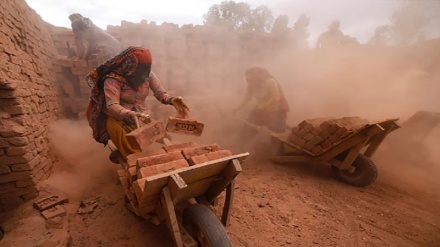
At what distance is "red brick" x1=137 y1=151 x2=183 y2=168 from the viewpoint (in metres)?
1.70

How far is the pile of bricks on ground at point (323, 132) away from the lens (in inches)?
129

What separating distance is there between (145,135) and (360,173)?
11.8ft

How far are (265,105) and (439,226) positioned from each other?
11.1 ft

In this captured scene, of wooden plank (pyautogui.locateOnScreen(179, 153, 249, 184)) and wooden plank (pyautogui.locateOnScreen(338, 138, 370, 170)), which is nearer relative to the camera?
wooden plank (pyautogui.locateOnScreen(179, 153, 249, 184))

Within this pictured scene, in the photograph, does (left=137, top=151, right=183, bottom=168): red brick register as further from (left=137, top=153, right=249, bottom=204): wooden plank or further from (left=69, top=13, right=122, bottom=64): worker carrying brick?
(left=69, top=13, right=122, bottom=64): worker carrying brick

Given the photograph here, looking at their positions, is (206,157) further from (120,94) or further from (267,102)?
(267,102)

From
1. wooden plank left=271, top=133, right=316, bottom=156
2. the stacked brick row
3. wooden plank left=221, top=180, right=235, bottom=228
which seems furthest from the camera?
the stacked brick row

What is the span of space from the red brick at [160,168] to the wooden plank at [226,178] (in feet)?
1.24

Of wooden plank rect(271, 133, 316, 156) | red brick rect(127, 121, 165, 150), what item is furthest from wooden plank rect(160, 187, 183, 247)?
wooden plank rect(271, 133, 316, 156)

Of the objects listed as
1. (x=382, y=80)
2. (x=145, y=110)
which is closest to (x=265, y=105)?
(x=145, y=110)

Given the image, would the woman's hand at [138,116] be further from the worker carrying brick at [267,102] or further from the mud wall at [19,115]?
the worker carrying brick at [267,102]

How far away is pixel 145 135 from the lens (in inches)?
82.4

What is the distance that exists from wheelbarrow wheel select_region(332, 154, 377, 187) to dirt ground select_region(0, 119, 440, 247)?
116 mm

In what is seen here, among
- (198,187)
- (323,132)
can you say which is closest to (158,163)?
(198,187)
